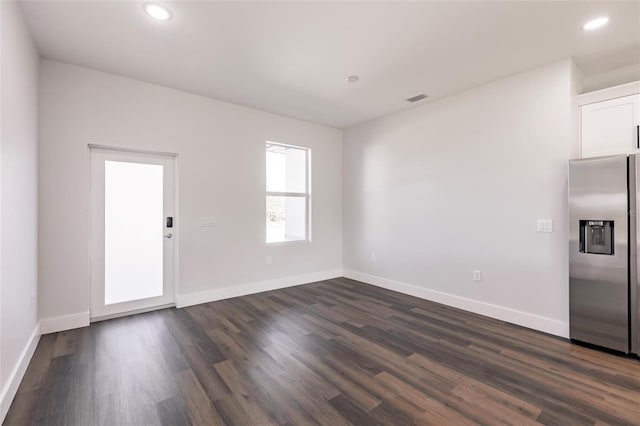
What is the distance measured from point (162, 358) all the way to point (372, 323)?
2127mm

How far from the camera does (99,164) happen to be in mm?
3379

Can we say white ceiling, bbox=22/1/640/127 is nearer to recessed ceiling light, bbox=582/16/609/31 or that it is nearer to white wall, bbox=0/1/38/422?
recessed ceiling light, bbox=582/16/609/31

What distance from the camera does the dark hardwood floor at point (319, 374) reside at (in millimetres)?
1820

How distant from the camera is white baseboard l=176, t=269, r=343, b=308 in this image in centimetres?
388

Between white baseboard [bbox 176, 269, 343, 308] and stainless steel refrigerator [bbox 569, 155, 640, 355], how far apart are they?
3.52 metres

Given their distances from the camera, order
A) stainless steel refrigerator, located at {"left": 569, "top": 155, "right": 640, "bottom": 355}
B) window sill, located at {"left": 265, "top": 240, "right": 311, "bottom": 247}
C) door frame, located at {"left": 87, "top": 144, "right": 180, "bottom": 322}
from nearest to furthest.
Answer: stainless steel refrigerator, located at {"left": 569, "top": 155, "right": 640, "bottom": 355} → door frame, located at {"left": 87, "top": 144, "right": 180, "bottom": 322} → window sill, located at {"left": 265, "top": 240, "right": 311, "bottom": 247}

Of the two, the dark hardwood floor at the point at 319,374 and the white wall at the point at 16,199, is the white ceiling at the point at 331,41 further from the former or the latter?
the dark hardwood floor at the point at 319,374

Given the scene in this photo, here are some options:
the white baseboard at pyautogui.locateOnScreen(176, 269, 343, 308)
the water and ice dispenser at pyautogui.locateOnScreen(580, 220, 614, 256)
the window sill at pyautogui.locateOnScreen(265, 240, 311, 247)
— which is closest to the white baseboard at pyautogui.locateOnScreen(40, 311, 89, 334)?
the white baseboard at pyautogui.locateOnScreen(176, 269, 343, 308)

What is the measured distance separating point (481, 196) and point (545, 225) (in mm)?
742

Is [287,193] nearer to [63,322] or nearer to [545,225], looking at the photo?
[63,322]

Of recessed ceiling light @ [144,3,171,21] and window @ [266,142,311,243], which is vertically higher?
recessed ceiling light @ [144,3,171,21]

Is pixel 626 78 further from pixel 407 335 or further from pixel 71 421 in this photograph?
pixel 71 421

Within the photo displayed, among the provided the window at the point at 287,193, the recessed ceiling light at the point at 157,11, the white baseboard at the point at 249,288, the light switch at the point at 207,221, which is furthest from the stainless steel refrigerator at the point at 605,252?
the light switch at the point at 207,221

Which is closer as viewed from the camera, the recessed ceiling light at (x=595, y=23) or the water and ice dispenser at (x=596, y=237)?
the recessed ceiling light at (x=595, y=23)
